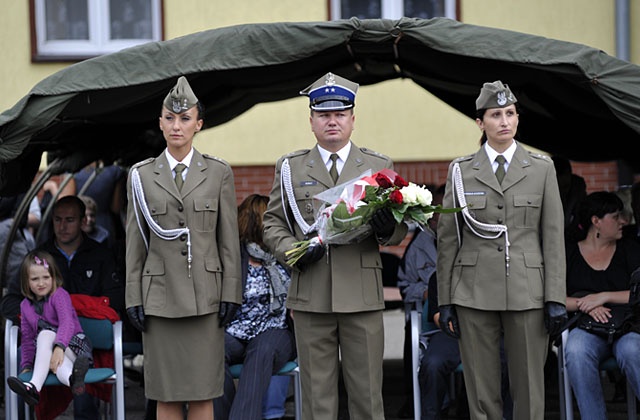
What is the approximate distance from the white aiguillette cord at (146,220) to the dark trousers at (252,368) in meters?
1.03

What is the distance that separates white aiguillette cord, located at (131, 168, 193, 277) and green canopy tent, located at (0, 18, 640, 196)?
2.20 ft

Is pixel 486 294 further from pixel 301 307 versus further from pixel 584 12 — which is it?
pixel 584 12

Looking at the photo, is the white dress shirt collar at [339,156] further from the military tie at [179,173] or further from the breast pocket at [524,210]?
the breast pocket at [524,210]

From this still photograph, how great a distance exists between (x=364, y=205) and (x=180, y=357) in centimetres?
139

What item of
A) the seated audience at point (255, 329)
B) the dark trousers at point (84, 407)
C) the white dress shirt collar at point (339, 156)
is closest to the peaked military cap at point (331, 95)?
the white dress shirt collar at point (339, 156)

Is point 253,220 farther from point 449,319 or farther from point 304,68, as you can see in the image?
point 449,319

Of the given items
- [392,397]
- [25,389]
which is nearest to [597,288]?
[392,397]

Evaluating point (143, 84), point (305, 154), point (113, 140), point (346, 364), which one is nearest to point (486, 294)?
point (346, 364)

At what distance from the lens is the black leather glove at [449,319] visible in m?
5.85

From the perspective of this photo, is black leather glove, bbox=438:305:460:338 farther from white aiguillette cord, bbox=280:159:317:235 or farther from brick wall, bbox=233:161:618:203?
brick wall, bbox=233:161:618:203

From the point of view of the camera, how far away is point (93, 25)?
1294 cm

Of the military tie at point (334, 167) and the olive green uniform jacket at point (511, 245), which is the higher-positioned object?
the military tie at point (334, 167)

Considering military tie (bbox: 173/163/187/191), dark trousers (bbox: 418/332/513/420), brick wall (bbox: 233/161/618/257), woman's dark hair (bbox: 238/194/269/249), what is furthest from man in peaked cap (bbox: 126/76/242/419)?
brick wall (bbox: 233/161/618/257)

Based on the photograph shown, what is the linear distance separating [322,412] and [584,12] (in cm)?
808
